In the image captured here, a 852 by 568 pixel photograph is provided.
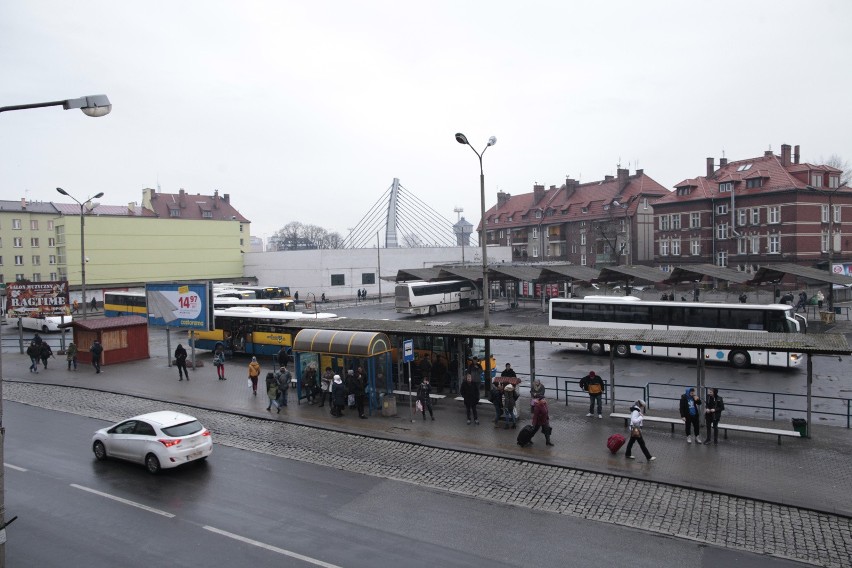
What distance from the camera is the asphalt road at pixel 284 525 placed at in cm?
930

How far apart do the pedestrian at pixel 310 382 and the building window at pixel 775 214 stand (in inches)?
2125

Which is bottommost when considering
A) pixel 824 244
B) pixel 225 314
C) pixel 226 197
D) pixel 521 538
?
pixel 521 538

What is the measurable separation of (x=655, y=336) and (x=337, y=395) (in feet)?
29.8

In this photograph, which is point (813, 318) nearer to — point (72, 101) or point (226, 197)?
point (72, 101)

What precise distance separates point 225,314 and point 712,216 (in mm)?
53380

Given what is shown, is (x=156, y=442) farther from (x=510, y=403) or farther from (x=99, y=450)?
(x=510, y=403)

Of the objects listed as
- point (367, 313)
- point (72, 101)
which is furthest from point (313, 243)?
point (72, 101)

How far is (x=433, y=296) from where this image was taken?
2023 inches

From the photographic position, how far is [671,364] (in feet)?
86.6

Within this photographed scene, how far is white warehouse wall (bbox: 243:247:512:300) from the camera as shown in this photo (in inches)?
2817

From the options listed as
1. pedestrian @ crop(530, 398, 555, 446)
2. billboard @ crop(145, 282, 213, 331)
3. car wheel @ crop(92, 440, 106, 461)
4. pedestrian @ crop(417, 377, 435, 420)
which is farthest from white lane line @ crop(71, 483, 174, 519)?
billboard @ crop(145, 282, 213, 331)

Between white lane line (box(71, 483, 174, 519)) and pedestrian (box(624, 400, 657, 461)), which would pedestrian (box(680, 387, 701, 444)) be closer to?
pedestrian (box(624, 400, 657, 461))

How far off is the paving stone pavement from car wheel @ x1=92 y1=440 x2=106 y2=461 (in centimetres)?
272

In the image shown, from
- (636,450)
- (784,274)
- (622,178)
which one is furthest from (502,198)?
(636,450)
